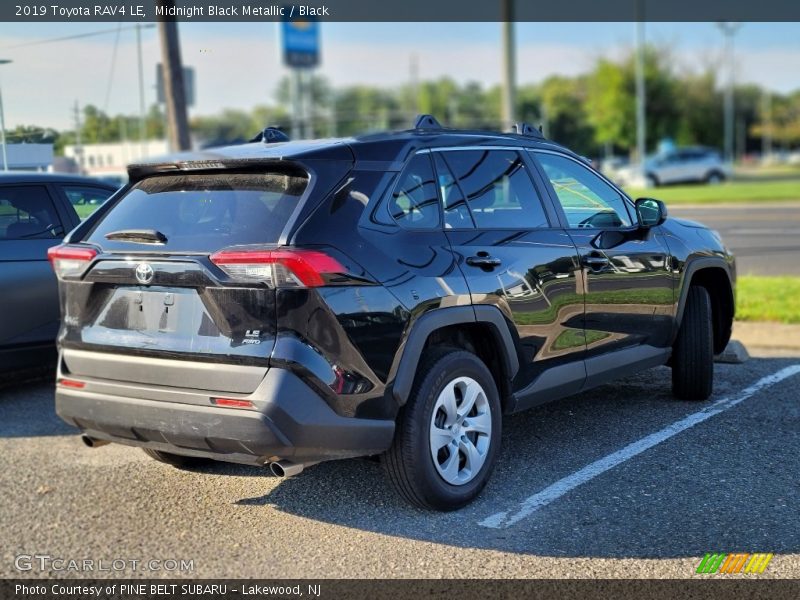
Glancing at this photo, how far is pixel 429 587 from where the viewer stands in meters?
3.69

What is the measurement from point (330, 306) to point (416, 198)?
90 cm

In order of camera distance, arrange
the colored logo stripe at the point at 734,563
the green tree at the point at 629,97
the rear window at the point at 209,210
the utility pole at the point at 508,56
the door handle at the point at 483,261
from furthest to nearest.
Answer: the green tree at the point at 629,97
the utility pole at the point at 508,56
the door handle at the point at 483,261
the rear window at the point at 209,210
the colored logo stripe at the point at 734,563

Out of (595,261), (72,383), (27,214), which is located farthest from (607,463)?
(27,214)

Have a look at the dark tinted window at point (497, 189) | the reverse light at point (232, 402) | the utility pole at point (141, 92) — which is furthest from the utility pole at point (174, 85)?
the reverse light at point (232, 402)

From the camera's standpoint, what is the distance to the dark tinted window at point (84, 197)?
7.27 m

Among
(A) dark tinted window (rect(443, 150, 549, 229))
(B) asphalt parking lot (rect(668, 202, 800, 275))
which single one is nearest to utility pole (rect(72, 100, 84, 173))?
(A) dark tinted window (rect(443, 150, 549, 229))

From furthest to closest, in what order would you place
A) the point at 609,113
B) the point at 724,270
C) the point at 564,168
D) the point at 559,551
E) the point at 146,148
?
the point at 609,113, the point at 146,148, the point at 724,270, the point at 564,168, the point at 559,551

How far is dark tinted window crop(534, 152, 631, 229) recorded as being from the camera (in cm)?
543

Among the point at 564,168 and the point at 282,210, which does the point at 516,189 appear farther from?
the point at 282,210

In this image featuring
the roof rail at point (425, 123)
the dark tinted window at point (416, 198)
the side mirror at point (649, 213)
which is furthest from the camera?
the side mirror at point (649, 213)

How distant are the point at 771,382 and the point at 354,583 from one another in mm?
4339

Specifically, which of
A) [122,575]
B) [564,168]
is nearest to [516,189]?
[564,168]

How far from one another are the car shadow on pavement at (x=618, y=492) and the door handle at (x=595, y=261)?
41.2 inches

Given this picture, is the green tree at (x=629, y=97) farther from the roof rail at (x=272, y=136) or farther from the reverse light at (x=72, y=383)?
the reverse light at (x=72, y=383)
